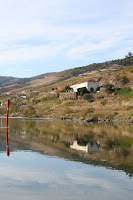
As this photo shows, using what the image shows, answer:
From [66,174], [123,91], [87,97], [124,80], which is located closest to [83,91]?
[87,97]

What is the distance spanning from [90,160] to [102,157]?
942 millimetres

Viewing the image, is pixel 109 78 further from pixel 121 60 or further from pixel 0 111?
pixel 121 60

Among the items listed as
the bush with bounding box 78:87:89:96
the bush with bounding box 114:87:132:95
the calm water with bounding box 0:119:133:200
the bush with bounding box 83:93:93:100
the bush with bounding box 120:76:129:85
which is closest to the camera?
the calm water with bounding box 0:119:133:200

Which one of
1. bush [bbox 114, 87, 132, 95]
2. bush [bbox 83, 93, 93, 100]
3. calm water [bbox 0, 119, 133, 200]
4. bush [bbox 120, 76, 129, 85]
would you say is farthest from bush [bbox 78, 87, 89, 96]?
calm water [bbox 0, 119, 133, 200]

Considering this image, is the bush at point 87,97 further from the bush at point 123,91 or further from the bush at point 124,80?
the bush at point 124,80

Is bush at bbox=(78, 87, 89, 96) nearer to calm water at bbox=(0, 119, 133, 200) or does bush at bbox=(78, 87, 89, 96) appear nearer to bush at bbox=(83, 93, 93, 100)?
bush at bbox=(83, 93, 93, 100)

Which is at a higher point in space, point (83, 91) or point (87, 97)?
point (83, 91)

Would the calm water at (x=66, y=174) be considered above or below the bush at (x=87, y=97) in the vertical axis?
below

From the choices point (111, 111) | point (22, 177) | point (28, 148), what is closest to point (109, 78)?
point (111, 111)

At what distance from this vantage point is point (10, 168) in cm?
1162

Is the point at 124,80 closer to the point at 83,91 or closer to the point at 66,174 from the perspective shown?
the point at 83,91

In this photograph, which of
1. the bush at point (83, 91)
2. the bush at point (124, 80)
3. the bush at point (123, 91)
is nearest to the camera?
the bush at point (123, 91)

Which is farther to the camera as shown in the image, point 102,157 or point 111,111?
point 111,111

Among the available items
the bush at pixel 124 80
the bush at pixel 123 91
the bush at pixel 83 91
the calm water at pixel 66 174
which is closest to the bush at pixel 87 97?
the bush at pixel 123 91
